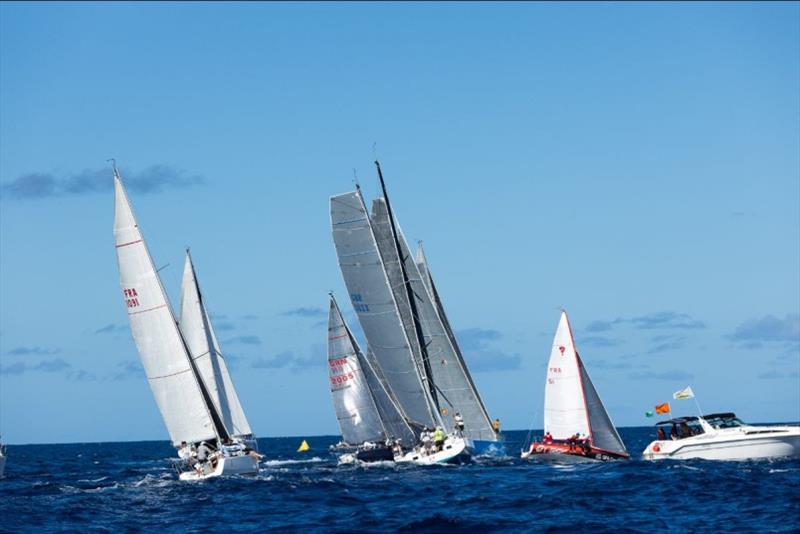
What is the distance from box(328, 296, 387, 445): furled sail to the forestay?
1641cm

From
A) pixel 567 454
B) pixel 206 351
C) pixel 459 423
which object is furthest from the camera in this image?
pixel 206 351

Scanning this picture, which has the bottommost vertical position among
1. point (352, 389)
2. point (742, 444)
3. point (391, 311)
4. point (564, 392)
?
point (742, 444)

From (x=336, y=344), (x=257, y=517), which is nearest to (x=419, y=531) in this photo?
(x=257, y=517)

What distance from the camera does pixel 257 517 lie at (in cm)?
4144

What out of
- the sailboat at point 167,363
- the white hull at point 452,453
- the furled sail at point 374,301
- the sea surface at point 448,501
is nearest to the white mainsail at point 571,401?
the sea surface at point 448,501

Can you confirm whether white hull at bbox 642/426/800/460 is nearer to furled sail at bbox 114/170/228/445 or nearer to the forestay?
the forestay

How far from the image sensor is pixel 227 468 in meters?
57.9

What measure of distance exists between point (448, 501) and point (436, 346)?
82.5 feet

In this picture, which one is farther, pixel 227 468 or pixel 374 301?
pixel 374 301

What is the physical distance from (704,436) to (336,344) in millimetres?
27097

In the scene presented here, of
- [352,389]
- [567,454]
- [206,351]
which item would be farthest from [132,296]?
[352,389]

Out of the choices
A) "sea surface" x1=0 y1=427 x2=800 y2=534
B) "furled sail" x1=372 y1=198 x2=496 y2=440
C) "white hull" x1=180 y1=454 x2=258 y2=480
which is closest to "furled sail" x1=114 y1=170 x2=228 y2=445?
"white hull" x1=180 y1=454 x2=258 y2=480

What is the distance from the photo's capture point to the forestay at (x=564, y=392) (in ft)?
206

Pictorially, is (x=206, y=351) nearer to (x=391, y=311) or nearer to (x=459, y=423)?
(x=391, y=311)
